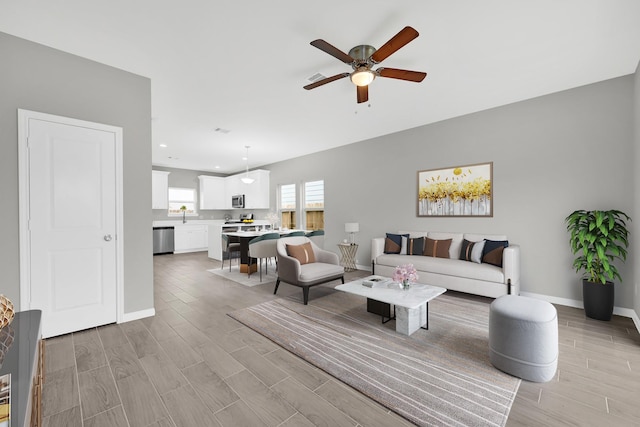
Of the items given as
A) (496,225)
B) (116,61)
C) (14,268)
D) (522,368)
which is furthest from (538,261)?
(14,268)

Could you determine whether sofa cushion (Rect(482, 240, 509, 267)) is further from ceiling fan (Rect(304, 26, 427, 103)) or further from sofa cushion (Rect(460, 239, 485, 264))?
ceiling fan (Rect(304, 26, 427, 103))

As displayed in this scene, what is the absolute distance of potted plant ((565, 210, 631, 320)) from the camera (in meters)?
3.08

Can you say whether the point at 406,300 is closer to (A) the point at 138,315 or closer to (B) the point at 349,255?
(A) the point at 138,315

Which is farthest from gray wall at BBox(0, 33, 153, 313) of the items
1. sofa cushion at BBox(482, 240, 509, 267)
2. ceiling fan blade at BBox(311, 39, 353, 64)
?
sofa cushion at BBox(482, 240, 509, 267)

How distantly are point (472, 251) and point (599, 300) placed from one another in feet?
4.61

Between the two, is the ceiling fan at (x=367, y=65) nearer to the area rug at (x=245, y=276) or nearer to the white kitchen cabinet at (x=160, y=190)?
the area rug at (x=245, y=276)

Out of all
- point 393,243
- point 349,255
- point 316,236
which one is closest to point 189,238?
point 316,236

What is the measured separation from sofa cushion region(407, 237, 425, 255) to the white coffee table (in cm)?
159

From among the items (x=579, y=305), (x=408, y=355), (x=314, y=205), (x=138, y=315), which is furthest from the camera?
(x=314, y=205)

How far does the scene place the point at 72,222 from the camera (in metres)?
2.82

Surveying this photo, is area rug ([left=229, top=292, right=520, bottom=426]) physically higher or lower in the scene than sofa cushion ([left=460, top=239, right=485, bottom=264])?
lower

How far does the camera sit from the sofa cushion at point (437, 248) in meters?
4.46

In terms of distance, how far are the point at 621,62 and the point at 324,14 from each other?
332 centimetres

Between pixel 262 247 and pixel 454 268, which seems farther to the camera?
pixel 262 247
